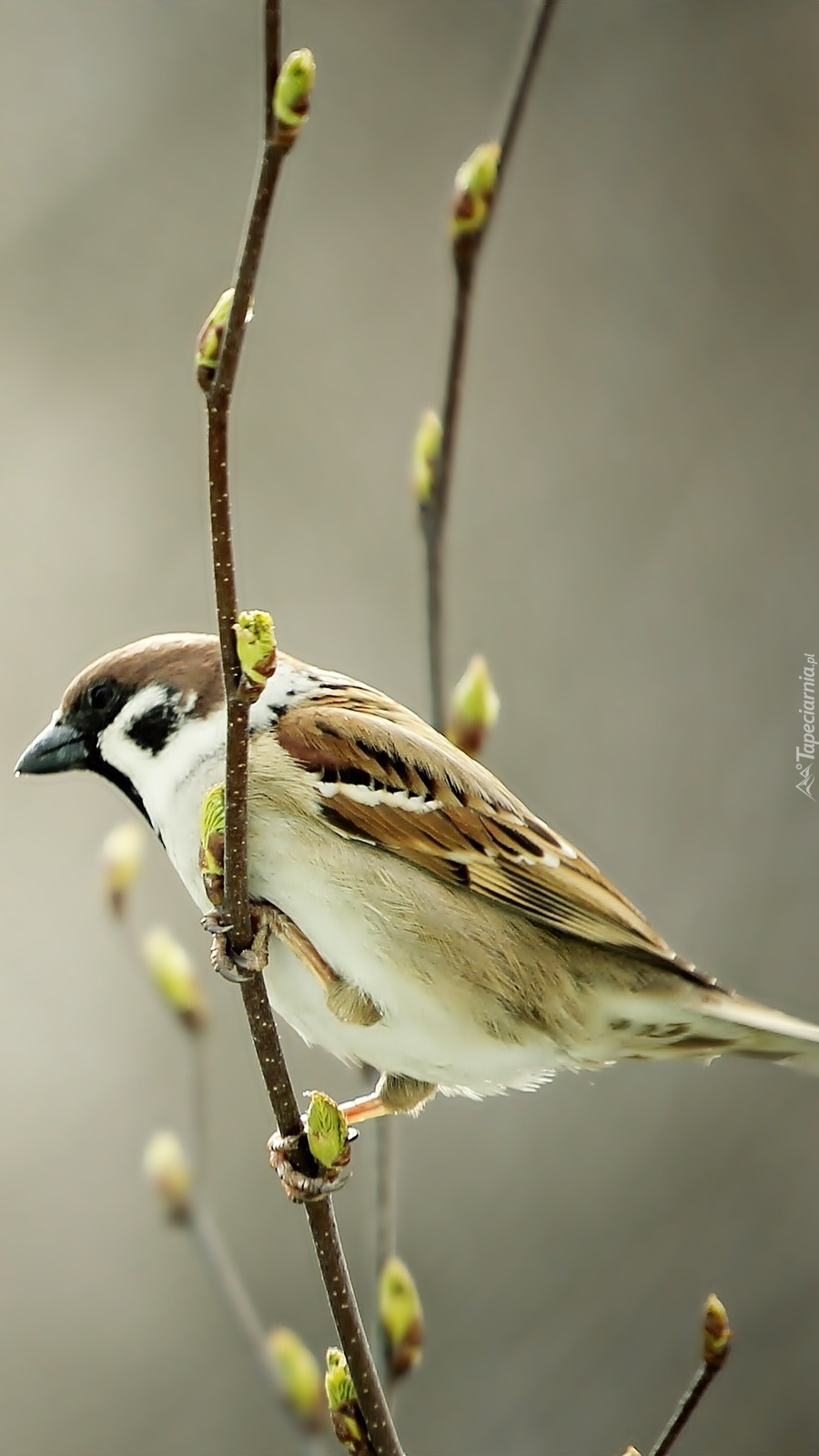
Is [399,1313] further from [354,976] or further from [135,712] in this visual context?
[135,712]

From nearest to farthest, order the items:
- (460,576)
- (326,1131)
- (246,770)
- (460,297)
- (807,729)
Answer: (246,770), (326,1131), (460,297), (807,729), (460,576)

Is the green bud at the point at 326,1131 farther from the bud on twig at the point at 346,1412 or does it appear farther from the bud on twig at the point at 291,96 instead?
the bud on twig at the point at 291,96

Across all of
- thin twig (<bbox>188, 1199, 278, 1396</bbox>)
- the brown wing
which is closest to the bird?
the brown wing

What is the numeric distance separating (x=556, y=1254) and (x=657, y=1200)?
0.16m

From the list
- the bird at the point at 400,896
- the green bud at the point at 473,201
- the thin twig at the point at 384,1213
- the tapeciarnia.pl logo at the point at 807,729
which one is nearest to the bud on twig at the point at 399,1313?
the thin twig at the point at 384,1213

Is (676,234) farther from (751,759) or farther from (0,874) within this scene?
(0,874)

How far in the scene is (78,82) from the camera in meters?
2.51

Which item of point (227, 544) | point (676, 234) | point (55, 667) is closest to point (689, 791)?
point (676, 234)

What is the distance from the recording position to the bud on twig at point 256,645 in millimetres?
717

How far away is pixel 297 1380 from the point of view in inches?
48.2

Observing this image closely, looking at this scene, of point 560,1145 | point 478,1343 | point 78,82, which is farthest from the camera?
point 78,82

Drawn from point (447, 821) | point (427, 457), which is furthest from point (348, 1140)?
point (427, 457)

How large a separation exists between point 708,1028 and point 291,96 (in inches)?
25.5

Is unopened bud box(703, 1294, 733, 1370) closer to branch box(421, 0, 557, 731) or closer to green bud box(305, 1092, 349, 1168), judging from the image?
green bud box(305, 1092, 349, 1168)
